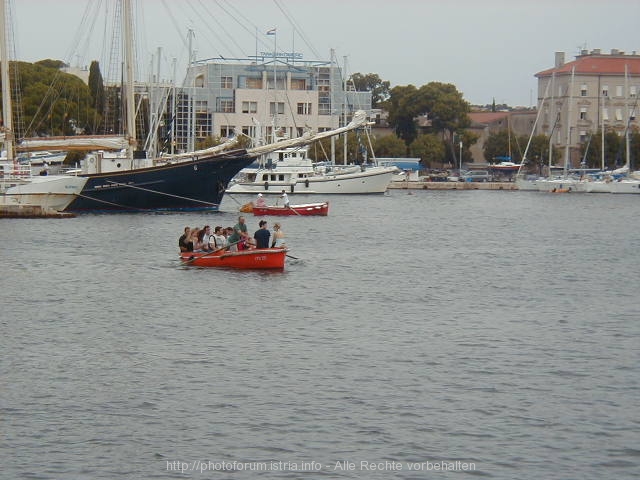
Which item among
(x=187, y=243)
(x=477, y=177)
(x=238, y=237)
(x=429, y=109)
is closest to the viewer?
(x=238, y=237)

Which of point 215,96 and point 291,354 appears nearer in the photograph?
point 291,354

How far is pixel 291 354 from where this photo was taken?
31.2m

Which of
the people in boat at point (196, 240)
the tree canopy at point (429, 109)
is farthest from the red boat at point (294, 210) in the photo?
Answer: the tree canopy at point (429, 109)

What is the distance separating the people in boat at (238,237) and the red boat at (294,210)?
123 feet

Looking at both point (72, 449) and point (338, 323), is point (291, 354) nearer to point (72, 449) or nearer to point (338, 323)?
point (338, 323)

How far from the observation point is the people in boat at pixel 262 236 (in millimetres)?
46312

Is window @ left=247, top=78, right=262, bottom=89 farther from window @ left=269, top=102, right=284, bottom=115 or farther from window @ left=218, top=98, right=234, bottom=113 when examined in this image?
window @ left=269, top=102, right=284, bottom=115

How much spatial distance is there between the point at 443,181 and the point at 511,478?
14867cm

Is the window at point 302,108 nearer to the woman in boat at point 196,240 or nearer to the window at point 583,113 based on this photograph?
the window at point 583,113

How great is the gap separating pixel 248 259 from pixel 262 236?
112cm

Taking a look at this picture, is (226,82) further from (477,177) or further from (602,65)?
(602,65)

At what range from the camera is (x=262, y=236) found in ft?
153

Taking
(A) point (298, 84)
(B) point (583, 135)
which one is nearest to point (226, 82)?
(A) point (298, 84)

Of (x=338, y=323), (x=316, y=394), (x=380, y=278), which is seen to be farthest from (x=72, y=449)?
(x=380, y=278)
